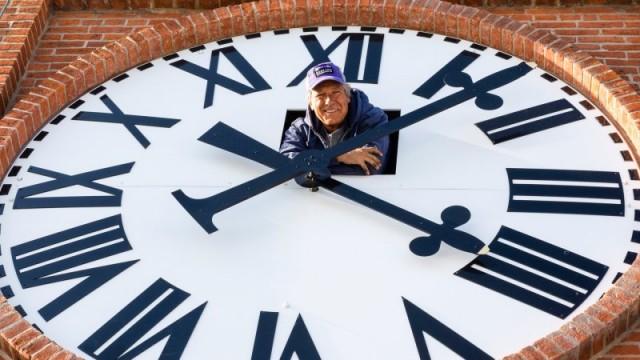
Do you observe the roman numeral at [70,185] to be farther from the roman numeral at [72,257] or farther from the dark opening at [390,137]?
the dark opening at [390,137]

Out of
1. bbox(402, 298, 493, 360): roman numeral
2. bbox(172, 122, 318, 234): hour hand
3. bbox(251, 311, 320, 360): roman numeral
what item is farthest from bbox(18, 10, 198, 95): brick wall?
bbox(402, 298, 493, 360): roman numeral

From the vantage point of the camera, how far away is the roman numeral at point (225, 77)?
14.9 meters

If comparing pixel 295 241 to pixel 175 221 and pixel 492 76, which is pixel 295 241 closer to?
pixel 175 221

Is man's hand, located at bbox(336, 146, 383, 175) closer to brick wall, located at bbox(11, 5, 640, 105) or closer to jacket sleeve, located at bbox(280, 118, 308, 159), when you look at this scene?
jacket sleeve, located at bbox(280, 118, 308, 159)

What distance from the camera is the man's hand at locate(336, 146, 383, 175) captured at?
45.7ft

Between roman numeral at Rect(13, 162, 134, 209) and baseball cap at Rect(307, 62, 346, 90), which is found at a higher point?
baseball cap at Rect(307, 62, 346, 90)

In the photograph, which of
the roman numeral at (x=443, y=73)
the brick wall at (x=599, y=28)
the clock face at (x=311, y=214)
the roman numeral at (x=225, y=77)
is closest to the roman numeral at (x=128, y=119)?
the clock face at (x=311, y=214)

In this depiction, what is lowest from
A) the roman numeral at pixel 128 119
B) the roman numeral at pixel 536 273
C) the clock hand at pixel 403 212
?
the roman numeral at pixel 536 273

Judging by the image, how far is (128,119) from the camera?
48.3ft

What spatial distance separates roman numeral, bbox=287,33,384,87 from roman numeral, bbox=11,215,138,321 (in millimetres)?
1893

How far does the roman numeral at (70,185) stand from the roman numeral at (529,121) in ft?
7.33

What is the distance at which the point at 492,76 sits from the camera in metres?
14.7

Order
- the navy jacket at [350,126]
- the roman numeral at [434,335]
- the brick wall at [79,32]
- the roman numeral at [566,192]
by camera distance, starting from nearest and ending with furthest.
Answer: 1. the roman numeral at [434,335]
2. the roman numeral at [566,192]
3. the navy jacket at [350,126]
4. the brick wall at [79,32]

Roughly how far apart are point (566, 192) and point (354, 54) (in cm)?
214
